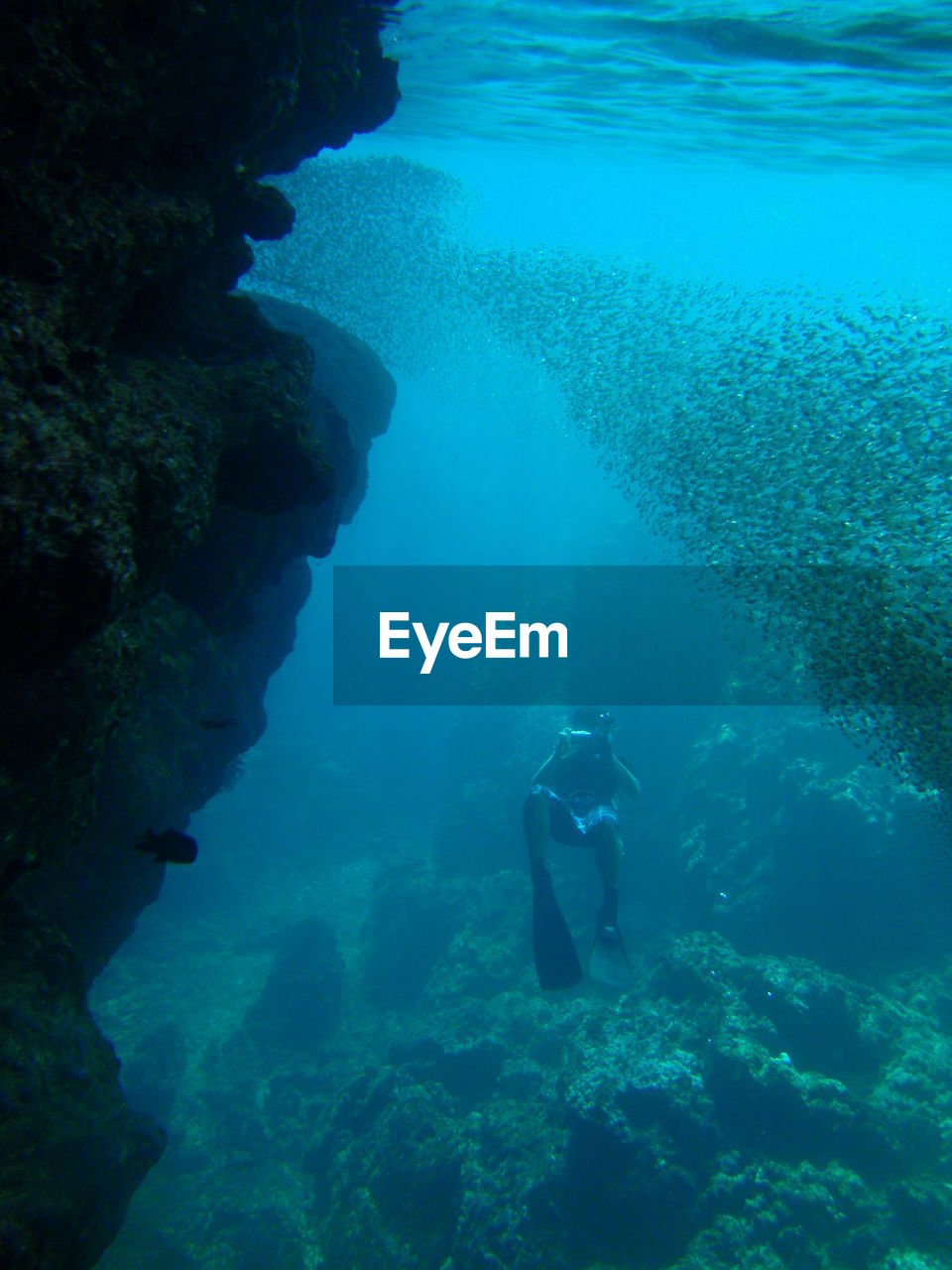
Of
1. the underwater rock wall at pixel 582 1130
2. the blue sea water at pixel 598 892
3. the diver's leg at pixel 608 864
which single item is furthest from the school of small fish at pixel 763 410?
the underwater rock wall at pixel 582 1130

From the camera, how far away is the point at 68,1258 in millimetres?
4133

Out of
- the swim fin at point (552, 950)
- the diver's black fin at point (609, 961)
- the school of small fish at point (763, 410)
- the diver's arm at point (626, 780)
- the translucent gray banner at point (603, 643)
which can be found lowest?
the translucent gray banner at point (603, 643)

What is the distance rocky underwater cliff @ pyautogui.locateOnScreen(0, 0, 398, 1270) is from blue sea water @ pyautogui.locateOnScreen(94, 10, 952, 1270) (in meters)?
6.68

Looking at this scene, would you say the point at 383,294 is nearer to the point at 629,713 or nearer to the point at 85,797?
the point at 629,713

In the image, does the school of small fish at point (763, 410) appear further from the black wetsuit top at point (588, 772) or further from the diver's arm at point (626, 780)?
the black wetsuit top at point (588, 772)

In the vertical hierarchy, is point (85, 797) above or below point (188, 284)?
below

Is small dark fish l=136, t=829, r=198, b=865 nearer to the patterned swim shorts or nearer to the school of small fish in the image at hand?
the patterned swim shorts

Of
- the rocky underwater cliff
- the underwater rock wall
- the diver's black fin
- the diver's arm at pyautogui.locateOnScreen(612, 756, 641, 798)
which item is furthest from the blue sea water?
the rocky underwater cliff

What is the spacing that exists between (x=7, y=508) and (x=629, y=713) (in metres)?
21.9

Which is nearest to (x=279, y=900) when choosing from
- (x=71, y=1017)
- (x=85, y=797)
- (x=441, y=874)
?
(x=441, y=874)

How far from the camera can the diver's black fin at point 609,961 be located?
8.70 metres

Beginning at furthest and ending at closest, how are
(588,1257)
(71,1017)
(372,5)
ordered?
(588,1257) → (372,5) → (71,1017)

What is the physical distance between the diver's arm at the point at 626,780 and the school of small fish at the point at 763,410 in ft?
10.5

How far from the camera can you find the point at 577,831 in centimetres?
1003
